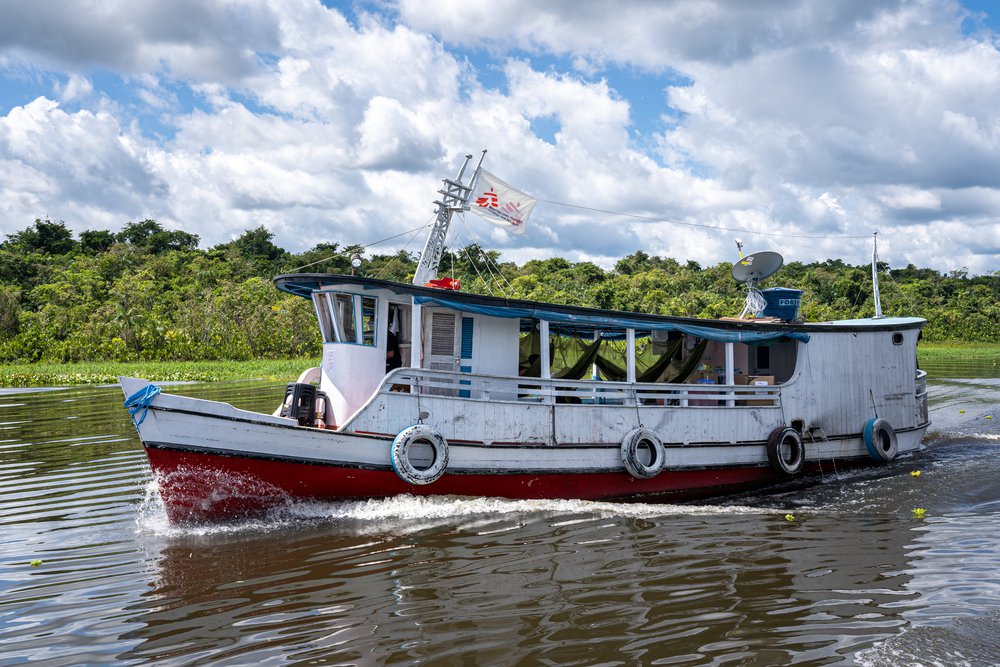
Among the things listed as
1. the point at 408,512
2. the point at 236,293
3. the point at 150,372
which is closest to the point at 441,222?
the point at 408,512

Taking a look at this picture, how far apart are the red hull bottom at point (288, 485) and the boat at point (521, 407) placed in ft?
0.07

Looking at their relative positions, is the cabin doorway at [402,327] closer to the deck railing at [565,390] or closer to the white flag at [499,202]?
the deck railing at [565,390]

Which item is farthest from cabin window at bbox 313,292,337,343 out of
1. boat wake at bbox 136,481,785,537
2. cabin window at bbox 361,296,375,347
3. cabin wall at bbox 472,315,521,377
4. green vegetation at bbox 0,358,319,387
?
green vegetation at bbox 0,358,319,387

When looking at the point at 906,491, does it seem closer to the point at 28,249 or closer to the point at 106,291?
the point at 106,291

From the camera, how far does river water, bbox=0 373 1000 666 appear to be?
5.70 metres

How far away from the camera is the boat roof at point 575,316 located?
32.0 feet

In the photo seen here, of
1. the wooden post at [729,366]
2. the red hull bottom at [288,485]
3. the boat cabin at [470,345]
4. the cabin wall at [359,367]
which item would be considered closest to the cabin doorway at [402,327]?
the boat cabin at [470,345]

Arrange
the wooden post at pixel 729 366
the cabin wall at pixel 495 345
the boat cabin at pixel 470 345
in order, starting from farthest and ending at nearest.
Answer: the wooden post at pixel 729 366 → the cabin wall at pixel 495 345 → the boat cabin at pixel 470 345

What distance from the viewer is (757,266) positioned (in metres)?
13.3

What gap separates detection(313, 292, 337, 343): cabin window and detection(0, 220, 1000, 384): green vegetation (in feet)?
57.3

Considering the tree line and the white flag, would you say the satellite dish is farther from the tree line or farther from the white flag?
the tree line

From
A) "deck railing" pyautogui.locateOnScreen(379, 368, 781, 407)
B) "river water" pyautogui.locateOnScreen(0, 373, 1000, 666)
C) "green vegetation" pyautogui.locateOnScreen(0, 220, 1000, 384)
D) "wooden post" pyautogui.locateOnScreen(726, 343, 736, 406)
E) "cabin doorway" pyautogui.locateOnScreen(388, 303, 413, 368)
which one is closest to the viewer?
"river water" pyautogui.locateOnScreen(0, 373, 1000, 666)

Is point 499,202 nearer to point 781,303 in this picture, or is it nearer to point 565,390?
point 565,390

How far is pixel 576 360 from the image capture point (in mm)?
11734
